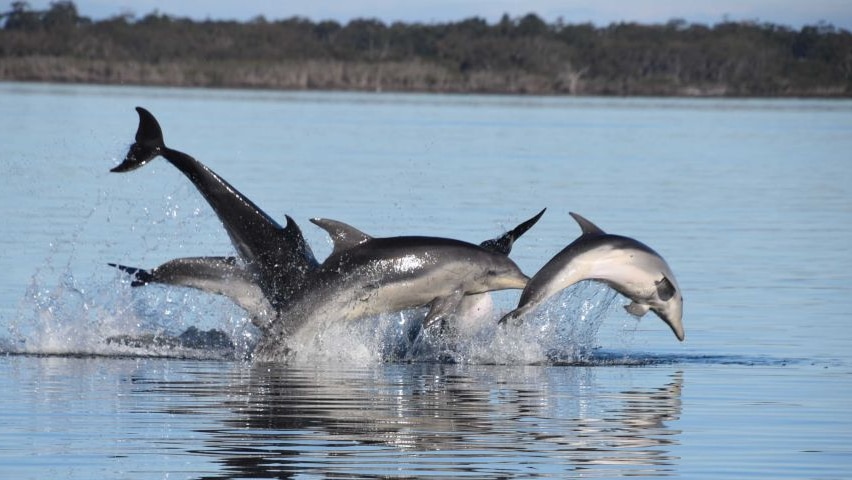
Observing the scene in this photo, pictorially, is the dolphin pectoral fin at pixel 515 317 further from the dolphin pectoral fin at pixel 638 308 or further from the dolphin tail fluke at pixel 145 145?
the dolphin tail fluke at pixel 145 145

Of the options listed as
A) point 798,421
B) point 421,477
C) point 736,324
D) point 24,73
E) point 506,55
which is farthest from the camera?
point 506,55

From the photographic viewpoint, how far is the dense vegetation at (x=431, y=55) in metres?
109

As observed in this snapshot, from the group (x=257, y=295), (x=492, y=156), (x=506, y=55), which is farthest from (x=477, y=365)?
(x=506, y=55)

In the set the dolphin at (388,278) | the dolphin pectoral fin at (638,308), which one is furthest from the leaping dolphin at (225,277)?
the dolphin pectoral fin at (638,308)

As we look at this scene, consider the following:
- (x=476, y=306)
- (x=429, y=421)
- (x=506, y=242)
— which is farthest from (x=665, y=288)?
(x=429, y=421)

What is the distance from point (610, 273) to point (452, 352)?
2.07 meters

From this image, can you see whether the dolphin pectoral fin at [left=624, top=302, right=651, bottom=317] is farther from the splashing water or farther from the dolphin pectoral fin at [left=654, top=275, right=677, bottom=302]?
the splashing water

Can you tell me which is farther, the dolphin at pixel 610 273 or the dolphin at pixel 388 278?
the dolphin at pixel 388 278

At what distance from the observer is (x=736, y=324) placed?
Answer: 19891 millimetres

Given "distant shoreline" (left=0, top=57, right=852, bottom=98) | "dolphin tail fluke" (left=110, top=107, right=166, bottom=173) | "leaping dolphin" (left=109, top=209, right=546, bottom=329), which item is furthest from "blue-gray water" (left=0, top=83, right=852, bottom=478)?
"distant shoreline" (left=0, top=57, right=852, bottom=98)

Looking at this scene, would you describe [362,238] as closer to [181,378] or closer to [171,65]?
[181,378]

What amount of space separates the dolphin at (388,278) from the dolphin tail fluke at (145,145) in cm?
175

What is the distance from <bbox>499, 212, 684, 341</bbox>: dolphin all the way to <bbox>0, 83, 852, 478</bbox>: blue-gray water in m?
0.65

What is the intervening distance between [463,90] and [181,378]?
328 ft
